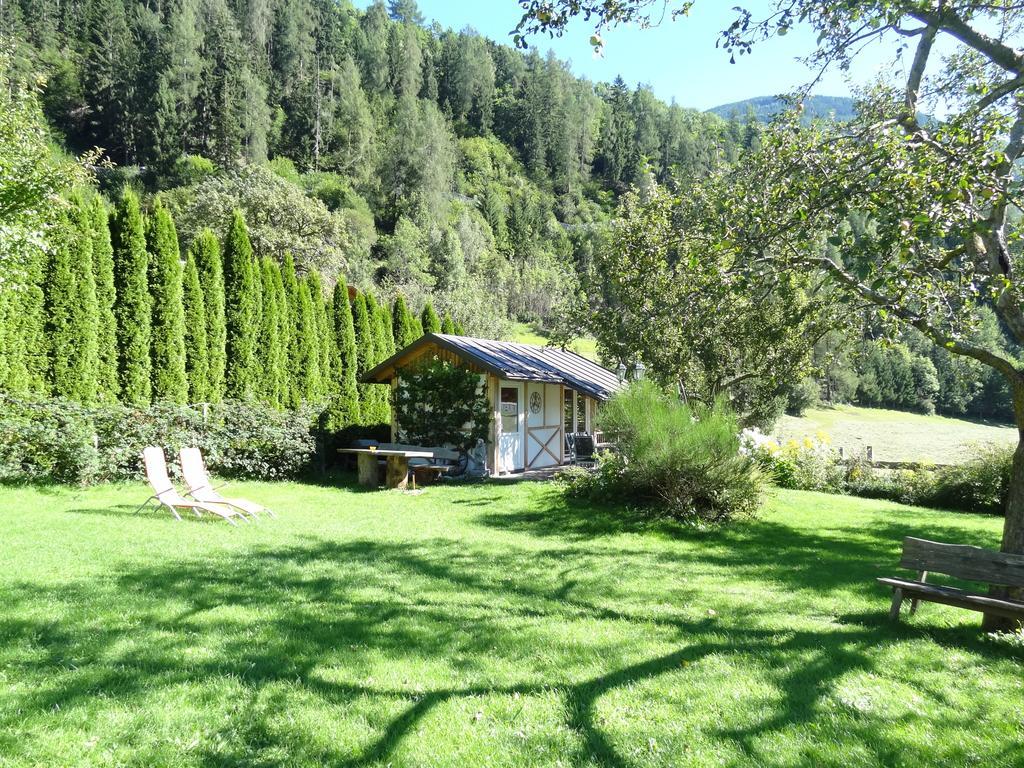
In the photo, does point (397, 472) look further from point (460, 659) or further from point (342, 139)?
point (342, 139)

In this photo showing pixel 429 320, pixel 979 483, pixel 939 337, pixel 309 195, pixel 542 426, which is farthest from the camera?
pixel 309 195

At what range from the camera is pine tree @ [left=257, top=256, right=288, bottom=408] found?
16922 mm

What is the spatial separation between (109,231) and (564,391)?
12.9 m

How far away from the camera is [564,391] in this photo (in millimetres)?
19547

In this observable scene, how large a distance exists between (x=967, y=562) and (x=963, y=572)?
3.5 inches

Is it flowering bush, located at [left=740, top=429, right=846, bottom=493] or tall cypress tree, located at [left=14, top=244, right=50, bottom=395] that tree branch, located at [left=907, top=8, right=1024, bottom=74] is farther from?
tall cypress tree, located at [left=14, top=244, right=50, bottom=395]

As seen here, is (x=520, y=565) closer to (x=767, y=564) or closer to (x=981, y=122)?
(x=767, y=564)

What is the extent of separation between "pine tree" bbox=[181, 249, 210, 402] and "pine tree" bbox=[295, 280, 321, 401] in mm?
3194

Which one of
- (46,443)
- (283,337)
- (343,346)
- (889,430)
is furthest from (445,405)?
(889,430)

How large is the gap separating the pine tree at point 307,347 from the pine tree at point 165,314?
156 inches

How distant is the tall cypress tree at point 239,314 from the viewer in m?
16.1

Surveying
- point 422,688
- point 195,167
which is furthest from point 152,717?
point 195,167

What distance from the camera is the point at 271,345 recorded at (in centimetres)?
1702

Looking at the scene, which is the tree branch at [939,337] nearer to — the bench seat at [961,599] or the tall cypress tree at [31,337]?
the bench seat at [961,599]
